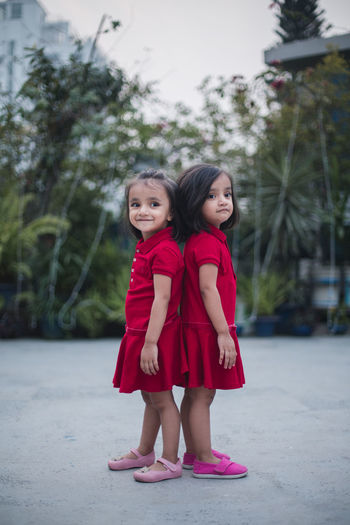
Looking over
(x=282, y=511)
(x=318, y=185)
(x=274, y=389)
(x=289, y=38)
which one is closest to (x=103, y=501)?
(x=282, y=511)

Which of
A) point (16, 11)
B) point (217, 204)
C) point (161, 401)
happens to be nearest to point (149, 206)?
point (217, 204)

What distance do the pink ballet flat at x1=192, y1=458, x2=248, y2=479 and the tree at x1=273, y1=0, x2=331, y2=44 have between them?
578 centimetres

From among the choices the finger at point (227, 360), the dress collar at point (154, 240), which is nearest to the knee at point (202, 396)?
the finger at point (227, 360)

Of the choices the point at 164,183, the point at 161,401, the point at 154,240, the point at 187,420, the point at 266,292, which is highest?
the point at 164,183

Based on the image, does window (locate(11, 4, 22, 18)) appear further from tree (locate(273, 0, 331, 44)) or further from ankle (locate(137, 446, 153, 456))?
ankle (locate(137, 446, 153, 456))

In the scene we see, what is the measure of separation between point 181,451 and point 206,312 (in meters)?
0.70

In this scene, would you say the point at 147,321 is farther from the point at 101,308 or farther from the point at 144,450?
the point at 101,308

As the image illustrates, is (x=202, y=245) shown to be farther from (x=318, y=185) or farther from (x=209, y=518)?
(x=318, y=185)

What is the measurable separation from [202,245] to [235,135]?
6.24m

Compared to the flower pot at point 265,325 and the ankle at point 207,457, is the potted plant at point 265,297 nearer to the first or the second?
the flower pot at point 265,325

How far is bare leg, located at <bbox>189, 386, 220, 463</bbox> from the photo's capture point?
6.23 ft

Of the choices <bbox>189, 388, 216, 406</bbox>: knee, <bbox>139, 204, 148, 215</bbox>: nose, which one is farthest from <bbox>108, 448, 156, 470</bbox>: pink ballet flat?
<bbox>139, 204, 148, 215</bbox>: nose

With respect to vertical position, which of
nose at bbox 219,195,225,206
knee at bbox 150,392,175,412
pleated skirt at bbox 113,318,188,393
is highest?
nose at bbox 219,195,225,206

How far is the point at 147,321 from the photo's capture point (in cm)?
189
